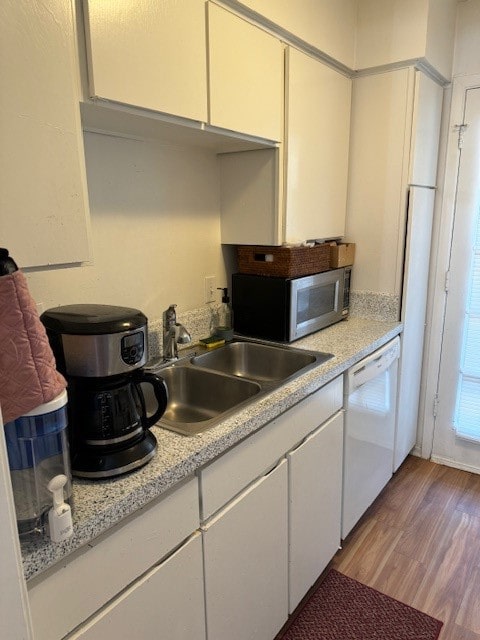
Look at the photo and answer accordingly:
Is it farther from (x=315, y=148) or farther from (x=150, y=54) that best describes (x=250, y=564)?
(x=315, y=148)

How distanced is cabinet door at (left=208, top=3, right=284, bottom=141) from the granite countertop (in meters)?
0.92

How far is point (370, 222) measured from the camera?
233cm

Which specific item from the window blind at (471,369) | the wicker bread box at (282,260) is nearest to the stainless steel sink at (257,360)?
the wicker bread box at (282,260)

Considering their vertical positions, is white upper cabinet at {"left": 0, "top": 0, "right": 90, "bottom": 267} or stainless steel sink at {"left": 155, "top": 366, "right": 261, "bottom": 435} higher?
white upper cabinet at {"left": 0, "top": 0, "right": 90, "bottom": 267}

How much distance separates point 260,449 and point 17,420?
78cm

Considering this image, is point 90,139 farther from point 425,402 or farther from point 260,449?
point 425,402

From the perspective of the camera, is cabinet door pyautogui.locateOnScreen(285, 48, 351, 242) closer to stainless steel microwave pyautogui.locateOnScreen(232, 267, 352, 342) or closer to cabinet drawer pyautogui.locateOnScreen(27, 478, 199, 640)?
stainless steel microwave pyautogui.locateOnScreen(232, 267, 352, 342)

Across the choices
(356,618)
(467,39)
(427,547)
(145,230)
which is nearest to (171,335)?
(145,230)

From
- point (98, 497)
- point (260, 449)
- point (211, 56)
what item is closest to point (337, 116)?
point (211, 56)

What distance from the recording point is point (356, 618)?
1751 millimetres

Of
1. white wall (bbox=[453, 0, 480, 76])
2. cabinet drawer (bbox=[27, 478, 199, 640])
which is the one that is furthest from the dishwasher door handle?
white wall (bbox=[453, 0, 480, 76])

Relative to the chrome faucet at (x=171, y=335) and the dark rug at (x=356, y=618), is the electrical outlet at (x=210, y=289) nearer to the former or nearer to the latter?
the chrome faucet at (x=171, y=335)

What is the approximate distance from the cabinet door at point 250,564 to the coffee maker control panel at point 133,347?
1.68 ft

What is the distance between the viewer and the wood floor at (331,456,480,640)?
1.82m
